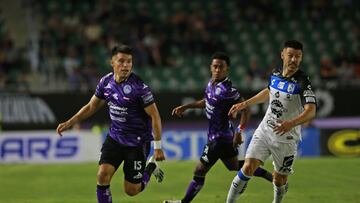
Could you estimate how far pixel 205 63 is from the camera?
26000 mm

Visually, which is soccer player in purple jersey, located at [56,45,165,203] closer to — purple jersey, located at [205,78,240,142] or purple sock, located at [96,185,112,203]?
purple sock, located at [96,185,112,203]

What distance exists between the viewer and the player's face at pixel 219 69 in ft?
33.0

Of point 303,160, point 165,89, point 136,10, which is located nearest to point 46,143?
point 165,89

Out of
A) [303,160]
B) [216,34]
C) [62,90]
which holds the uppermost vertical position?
[216,34]

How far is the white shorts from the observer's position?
29.4ft

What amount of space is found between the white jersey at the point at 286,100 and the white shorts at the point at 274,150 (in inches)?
2.7

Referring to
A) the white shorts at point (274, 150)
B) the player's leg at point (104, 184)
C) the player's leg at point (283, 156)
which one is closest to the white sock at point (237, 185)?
the white shorts at point (274, 150)

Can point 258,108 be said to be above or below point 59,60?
below

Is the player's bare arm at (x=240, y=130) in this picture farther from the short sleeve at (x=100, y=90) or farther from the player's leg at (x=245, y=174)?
the short sleeve at (x=100, y=90)

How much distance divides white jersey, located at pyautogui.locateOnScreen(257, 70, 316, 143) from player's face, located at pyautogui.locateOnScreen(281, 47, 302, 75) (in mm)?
86

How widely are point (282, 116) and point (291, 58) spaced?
2.59ft

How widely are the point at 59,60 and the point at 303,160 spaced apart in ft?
32.4

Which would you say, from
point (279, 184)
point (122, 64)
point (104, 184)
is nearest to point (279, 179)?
point (279, 184)

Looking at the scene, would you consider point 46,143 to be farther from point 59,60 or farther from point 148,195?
point 148,195
